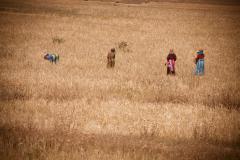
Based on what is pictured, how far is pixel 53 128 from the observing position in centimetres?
743

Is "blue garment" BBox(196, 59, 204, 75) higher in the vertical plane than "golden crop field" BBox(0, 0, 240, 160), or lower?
higher

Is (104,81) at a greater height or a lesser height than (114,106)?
greater

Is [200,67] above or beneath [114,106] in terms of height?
above

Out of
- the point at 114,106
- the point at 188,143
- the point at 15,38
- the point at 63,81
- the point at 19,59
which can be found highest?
the point at 15,38

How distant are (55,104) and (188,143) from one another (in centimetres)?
429

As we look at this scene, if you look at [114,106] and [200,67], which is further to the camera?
[200,67]

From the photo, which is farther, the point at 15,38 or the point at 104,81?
the point at 15,38

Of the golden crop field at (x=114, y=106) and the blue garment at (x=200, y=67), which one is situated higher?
the blue garment at (x=200, y=67)

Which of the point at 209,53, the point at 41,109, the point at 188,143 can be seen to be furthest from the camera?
the point at 209,53

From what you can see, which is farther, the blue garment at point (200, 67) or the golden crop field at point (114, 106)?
the blue garment at point (200, 67)

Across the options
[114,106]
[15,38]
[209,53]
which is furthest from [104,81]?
[15,38]

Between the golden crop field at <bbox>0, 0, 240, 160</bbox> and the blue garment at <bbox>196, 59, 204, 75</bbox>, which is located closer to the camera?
the golden crop field at <bbox>0, 0, 240, 160</bbox>

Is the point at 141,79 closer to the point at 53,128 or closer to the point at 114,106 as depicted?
the point at 114,106

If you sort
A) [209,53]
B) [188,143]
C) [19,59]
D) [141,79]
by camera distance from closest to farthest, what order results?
[188,143] → [141,79] → [19,59] → [209,53]
